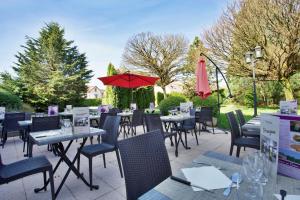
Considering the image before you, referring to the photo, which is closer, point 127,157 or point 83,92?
point 127,157

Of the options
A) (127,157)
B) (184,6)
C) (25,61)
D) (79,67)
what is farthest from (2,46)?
(127,157)

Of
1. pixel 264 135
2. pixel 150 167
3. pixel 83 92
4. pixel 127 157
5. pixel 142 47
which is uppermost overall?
pixel 142 47

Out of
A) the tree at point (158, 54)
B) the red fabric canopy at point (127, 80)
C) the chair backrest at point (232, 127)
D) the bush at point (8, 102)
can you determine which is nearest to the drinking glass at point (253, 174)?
the chair backrest at point (232, 127)

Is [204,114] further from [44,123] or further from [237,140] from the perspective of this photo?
[44,123]

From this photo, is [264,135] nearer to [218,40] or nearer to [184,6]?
[184,6]

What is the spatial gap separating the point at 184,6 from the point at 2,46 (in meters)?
14.9

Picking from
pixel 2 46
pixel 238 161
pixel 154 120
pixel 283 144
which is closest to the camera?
pixel 283 144

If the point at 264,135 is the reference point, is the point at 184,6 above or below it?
above

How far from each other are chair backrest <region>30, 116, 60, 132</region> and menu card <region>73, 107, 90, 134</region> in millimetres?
1207

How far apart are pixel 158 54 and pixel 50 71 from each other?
9.69 meters

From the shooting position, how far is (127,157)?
1.14m

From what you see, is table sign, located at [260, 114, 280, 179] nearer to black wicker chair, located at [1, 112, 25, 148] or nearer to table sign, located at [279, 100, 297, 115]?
table sign, located at [279, 100, 297, 115]

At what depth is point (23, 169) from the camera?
1860 mm

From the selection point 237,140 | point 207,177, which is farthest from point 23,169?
point 237,140
